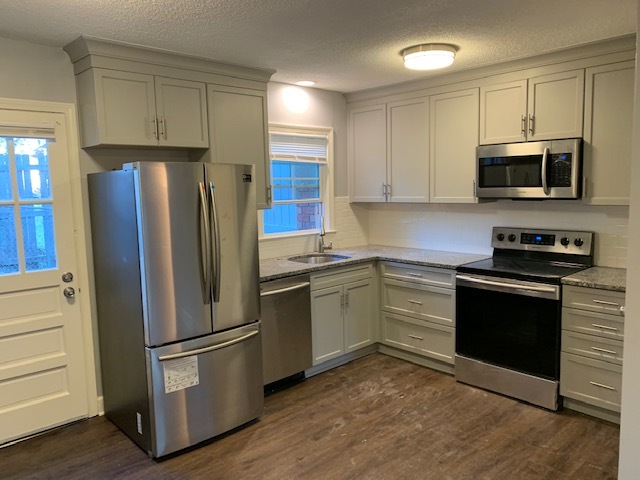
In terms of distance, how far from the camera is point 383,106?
4.38 meters

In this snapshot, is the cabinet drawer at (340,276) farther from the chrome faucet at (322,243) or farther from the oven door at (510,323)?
the oven door at (510,323)

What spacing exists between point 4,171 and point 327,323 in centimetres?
238

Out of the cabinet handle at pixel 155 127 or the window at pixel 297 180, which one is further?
the window at pixel 297 180

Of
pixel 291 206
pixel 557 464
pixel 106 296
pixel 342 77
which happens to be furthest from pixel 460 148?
Answer: pixel 106 296

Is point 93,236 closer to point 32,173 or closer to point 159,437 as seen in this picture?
point 32,173

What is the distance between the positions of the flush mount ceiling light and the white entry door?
87.1 inches

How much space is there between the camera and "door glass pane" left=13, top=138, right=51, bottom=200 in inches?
112

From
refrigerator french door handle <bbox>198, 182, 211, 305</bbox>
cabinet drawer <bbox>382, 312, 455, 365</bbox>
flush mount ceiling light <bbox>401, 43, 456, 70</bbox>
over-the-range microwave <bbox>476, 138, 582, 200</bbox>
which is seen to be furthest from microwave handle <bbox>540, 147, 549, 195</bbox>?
refrigerator french door handle <bbox>198, 182, 211, 305</bbox>

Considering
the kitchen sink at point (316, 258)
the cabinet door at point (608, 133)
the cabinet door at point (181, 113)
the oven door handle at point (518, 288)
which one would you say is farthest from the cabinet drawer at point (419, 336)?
the cabinet door at point (181, 113)

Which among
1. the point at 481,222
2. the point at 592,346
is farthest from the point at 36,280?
the point at 592,346

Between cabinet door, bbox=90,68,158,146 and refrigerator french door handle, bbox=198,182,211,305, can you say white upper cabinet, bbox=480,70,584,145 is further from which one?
cabinet door, bbox=90,68,158,146

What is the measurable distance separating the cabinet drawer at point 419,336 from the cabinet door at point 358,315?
138 mm

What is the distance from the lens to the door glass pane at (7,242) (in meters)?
2.80

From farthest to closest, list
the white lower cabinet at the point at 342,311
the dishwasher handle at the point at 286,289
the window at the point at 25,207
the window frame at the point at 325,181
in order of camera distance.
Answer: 1. the window frame at the point at 325,181
2. the white lower cabinet at the point at 342,311
3. the dishwasher handle at the point at 286,289
4. the window at the point at 25,207
